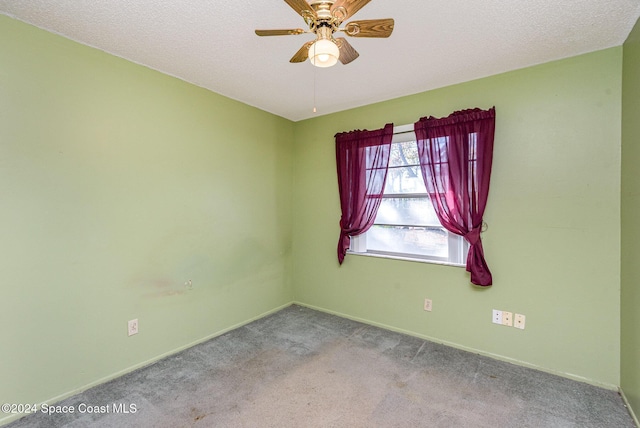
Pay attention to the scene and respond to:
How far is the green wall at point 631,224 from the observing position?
69.0 inches

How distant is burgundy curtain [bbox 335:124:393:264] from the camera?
3076mm

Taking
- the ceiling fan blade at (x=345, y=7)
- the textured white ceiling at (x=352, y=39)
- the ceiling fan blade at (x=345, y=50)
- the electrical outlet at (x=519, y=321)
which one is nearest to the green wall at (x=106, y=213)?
the textured white ceiling at (x=352, y=39)

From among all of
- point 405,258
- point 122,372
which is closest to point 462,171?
point 405,258

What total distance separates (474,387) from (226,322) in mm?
2303

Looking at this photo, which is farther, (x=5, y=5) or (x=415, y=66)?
(x=415, y=66)

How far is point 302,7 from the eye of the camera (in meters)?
1.31

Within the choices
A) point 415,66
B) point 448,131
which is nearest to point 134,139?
point 415,66

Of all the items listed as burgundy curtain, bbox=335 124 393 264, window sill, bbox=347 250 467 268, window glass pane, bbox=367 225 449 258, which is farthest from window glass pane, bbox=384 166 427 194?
window sill, bbox=347 250 467 268

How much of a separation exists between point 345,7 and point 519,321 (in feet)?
8.54

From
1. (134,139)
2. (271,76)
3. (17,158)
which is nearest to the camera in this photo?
(17,158)

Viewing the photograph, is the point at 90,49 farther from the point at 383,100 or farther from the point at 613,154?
the point at 613,154

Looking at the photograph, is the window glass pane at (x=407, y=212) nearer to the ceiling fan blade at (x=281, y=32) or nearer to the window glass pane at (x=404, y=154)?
the window glass pane at (x=404, y=154)

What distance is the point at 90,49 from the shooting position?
2.08 m

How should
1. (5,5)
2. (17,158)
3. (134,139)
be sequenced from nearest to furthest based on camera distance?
(5,5) → (17,158) → (134,139)
